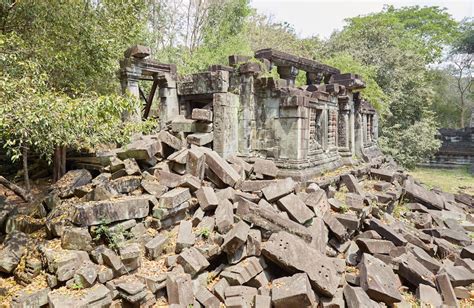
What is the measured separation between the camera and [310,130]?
8.73 m

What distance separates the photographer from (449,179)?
58.7 feet

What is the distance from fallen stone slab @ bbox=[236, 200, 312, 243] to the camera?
527 cm

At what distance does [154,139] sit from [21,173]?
3908 millimetres

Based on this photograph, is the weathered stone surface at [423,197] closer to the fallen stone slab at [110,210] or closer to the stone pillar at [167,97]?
the stone pillar at [167,97]

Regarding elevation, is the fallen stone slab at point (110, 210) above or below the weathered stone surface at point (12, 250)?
above

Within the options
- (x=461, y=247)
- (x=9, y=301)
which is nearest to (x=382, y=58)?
(x=461, y=247)

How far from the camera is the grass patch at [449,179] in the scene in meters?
15.1

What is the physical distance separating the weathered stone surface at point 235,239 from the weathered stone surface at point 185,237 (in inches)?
22.8

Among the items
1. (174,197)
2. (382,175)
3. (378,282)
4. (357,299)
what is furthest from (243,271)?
(382,175)

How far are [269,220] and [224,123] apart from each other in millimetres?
3091

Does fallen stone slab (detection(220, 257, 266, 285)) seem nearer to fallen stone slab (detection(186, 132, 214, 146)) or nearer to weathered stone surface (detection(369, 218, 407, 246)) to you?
weathered stone surface (detection(369, 218, 407, 246))

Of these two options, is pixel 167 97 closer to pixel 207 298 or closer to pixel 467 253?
pixel 207 298

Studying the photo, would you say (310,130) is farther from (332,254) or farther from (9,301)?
(9,301)

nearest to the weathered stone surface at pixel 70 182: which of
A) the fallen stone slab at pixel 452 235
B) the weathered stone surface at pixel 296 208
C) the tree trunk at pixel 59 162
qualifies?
the tree trunk at pixel 59 162
